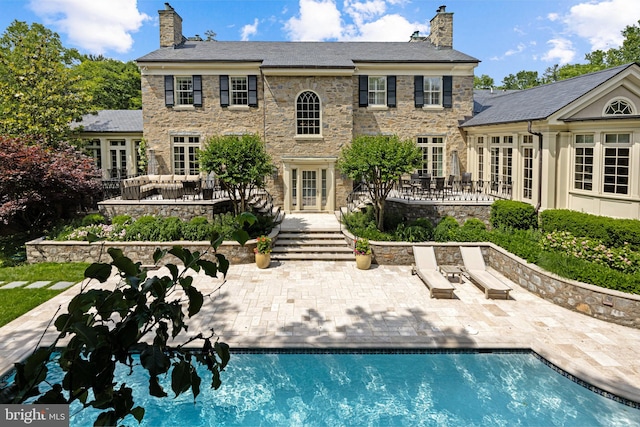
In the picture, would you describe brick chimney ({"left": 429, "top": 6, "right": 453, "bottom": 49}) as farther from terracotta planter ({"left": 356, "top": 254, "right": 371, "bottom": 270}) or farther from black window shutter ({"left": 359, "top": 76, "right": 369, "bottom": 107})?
terracotta planter ({"left": 356, "top": 254, "right": 371, "bottom": 270})

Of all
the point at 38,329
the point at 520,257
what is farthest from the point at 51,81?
the point at 520,257

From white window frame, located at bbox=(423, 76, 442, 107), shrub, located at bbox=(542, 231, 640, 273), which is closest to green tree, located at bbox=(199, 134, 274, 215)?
shrub, located at bbox=(542, 231, 640, 273)

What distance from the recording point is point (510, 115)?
18391 mm

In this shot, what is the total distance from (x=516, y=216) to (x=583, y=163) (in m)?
2.75

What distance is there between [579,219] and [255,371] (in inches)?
422

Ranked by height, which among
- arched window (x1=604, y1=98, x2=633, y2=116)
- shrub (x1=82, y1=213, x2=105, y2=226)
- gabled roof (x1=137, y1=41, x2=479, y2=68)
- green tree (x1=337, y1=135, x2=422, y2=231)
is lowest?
shrub (x1=82, y1=213, x2=105, y2=226)

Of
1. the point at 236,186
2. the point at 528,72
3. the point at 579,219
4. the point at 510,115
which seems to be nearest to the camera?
the point at 579,219

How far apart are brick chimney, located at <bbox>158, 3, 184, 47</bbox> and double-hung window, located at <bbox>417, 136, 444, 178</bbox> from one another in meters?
14.5

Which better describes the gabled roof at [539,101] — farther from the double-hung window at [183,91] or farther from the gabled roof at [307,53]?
the double-hung window at [183,91]

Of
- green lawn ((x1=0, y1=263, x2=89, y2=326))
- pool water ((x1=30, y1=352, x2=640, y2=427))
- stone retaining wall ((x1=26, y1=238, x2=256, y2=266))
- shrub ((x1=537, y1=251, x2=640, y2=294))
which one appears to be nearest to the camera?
pool water ((x1=30, y1=352, x2=640, y2=427))

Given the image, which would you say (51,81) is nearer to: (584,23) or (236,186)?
(236,186)

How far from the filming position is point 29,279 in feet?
44.5

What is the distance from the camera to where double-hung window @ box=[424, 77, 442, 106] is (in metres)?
22.8

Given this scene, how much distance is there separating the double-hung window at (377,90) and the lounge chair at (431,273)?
10.4 meters
